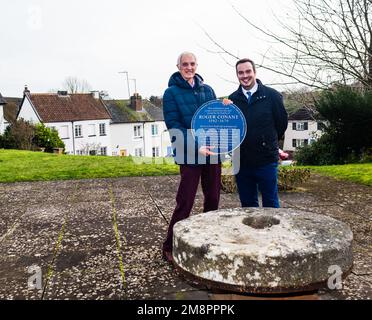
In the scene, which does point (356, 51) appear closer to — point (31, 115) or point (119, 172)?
point (119, 172)

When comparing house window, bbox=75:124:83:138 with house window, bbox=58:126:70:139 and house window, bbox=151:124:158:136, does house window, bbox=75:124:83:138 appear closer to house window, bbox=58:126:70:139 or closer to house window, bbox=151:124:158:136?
house window, bbox=58:126:70:139

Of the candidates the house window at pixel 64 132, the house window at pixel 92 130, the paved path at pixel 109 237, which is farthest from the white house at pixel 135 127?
the paved path at pixel 109 237

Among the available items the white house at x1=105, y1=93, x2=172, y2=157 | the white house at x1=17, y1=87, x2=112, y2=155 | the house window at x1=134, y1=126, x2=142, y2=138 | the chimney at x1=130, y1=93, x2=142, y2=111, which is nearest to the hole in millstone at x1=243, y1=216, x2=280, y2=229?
the white house at x1=17, y1=87, x2=112, y2=155

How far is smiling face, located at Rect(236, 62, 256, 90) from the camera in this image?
4051 mm

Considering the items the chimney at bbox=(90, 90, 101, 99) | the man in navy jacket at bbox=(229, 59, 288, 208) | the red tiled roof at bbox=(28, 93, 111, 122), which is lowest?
the man in navy jacket at bbox=(229, 59, 288, 208)

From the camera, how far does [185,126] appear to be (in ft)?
12.6

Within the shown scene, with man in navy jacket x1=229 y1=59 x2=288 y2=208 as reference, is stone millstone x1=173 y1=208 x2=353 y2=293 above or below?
below

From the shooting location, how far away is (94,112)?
44.6m

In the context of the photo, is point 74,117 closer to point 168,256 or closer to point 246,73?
point 246,73

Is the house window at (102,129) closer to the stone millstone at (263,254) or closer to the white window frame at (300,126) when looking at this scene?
the white window frame at (300,126)

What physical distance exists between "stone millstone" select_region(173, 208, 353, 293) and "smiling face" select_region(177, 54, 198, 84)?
1383mm

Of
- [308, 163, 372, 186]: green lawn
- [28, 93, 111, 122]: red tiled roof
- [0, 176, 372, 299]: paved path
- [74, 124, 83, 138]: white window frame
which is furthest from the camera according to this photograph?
[74, 124, 83, 138]: white window frame

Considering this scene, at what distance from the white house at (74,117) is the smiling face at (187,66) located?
38338mm

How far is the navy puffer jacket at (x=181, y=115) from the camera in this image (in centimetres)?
375
